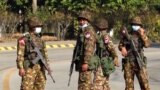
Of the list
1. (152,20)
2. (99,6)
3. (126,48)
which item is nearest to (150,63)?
(126,48)

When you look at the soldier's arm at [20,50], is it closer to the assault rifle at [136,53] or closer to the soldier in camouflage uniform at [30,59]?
the soldier in camouflage uniform at [30,59]

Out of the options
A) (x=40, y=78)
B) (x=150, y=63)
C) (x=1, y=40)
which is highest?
(x=40, y=78)

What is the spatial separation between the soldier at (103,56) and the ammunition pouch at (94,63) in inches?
4.2

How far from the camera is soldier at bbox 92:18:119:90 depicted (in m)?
10.5

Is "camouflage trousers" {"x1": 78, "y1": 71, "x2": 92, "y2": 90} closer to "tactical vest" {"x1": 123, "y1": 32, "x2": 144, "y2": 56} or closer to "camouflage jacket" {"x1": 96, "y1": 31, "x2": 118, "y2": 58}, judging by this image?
"camouflage jacket" {"x1": 96, "y1": 31, "x2": 118, "y2": 58}

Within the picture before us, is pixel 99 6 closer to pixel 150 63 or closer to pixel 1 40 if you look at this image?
pixel 1 40

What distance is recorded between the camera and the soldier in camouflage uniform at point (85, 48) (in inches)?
396

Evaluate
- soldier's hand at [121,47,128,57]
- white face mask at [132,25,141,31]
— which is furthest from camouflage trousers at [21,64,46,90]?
white face mask at [132,25,141,31]

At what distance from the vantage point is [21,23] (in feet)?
128

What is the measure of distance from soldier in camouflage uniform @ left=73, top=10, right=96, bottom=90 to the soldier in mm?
300

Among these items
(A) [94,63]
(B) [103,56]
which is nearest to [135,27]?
(B) [103,56]

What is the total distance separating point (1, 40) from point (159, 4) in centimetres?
1198

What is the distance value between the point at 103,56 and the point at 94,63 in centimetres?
39

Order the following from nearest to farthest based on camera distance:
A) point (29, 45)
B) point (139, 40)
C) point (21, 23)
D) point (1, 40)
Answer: point (29, 45), point (139, 40), point (1, 40), point (21, 23)
